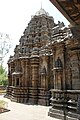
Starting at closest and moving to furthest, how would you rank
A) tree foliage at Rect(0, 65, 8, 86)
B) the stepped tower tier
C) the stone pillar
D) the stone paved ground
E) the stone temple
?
the stone temple < the stone paved ground < the stepped tower tier < the stone pillar < tree foliage at Rect(0, 65, 8, 86)

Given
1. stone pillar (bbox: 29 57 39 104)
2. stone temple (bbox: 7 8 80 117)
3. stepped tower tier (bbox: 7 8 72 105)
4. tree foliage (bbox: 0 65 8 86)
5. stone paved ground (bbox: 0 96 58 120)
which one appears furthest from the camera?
tree foliage (bbox: 0 65 8 86)

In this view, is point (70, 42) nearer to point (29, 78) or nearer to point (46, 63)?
point (46, 63)

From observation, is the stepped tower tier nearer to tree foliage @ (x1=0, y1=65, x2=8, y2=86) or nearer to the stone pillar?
the stone pillar

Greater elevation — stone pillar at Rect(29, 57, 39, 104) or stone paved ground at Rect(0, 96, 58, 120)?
stone pillar at Rect(29, 57, 39, 104)

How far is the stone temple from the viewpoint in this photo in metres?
11.9

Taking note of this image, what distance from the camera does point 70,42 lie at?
466 inches

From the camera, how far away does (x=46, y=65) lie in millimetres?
18031

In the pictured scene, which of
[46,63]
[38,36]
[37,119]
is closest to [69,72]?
[37,119]

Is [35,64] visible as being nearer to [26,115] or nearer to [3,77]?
[26,115]

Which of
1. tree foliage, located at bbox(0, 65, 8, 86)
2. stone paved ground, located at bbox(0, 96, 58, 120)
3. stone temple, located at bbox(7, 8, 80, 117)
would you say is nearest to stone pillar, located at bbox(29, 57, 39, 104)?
stone temple, located at bbox(7, 8, 80, 117)

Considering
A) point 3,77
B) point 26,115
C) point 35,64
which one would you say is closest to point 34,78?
point 35,64

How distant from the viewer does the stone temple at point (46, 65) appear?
1195 cm

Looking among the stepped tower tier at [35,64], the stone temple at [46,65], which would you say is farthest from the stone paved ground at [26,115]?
the stepped tower tier at [35,64]

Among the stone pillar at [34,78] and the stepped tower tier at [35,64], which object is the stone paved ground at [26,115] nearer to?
the stepped tower tier at [35,64]
